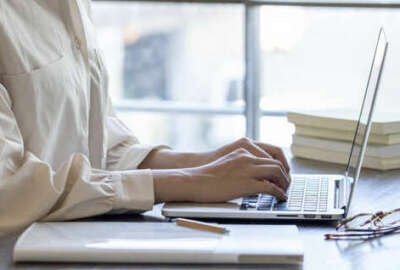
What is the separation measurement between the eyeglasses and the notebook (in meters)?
0.10

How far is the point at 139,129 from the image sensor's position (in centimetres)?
659

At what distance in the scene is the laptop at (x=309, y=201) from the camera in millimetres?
1365

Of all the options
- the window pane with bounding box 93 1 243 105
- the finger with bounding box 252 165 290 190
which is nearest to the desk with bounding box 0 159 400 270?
the finger with bounding box 252 165 290 190

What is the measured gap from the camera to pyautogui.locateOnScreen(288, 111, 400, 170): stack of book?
5.92 feet

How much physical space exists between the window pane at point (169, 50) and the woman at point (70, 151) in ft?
17.6

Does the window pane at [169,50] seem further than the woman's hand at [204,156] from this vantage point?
Yes

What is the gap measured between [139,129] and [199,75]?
1.08m

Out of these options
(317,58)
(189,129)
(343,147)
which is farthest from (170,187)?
(189,129)

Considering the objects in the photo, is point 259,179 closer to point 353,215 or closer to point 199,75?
point 353,215

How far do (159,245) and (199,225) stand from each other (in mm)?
101

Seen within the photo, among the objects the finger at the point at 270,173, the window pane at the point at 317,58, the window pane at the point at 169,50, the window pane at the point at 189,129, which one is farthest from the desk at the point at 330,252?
the window pane at the point at 169,50

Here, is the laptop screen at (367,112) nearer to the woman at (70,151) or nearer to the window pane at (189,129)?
the woman at (70,151)

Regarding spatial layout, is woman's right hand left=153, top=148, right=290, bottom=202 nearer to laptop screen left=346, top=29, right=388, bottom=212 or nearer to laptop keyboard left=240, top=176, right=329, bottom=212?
laptop keyboard left=240, top=176, right=329, bottom=212

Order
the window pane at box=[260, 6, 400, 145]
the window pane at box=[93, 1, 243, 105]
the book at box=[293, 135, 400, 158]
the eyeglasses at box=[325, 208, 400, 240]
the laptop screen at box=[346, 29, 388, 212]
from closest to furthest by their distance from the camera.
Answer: the eyeglasses at box=[325, 208, 400, 240], the laptop screen at box=[346, 29, 388, 212], the book at box=[293, 135, 400, 158], the window pane at box=[260, 6, 400, 145], the window pane at box=[93, 1, 243, 105]
